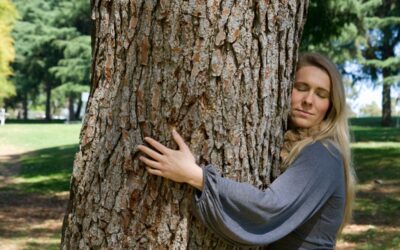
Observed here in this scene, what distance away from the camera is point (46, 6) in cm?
4494

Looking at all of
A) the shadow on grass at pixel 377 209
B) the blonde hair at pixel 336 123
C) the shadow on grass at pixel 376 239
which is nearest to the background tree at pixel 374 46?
the shadow on grass at pixel 377 209

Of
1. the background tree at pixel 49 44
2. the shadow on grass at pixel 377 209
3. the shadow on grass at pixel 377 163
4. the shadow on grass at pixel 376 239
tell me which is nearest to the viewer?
the shadow on grass at pixel 376 239

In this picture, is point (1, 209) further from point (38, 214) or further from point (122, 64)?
point (122, 64)

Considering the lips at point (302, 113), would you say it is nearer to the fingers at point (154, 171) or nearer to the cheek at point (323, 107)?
the cheek at point (323, 107)

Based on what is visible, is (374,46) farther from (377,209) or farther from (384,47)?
(377,209)

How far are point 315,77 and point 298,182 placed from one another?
561 millimetres

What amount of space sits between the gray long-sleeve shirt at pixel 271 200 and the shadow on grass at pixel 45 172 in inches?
382

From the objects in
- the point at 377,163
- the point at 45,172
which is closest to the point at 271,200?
the point at 377,163

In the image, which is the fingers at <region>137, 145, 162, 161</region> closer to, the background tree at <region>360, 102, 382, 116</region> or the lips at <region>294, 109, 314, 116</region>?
the lips at <region>294, 109, 314, 116</region>

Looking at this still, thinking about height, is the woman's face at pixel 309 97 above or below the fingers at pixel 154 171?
above

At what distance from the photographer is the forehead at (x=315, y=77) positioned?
2.58 meters

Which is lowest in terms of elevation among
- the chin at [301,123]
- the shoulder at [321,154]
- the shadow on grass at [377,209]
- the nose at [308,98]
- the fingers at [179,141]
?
the shadow on grass at [377,209]

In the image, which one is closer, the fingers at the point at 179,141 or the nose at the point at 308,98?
the fingers at the point at 179,141

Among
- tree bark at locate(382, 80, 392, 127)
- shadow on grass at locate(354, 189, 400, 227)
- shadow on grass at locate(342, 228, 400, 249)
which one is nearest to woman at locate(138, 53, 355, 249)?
shadow on grass at locate(342, 228, 400, 249)
